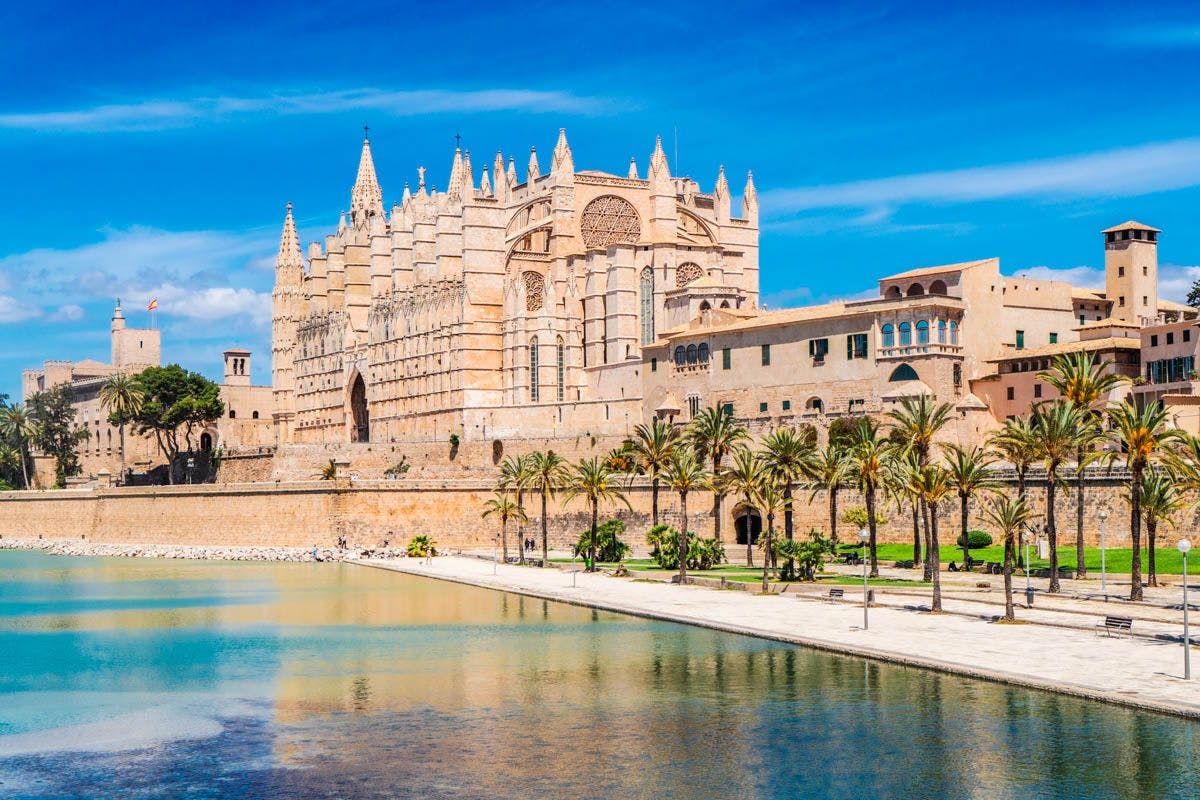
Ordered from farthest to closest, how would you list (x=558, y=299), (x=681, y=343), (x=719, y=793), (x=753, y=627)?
(x=558, y=299) → (x=681, y=343) → (x=753, y=627) → (x=719, y=793)

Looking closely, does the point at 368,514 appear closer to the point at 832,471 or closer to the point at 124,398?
the point at 832,471

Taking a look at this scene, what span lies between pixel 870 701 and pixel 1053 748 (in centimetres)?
541

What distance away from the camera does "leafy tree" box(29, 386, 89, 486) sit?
403 ft

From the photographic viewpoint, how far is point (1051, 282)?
73.5 meters

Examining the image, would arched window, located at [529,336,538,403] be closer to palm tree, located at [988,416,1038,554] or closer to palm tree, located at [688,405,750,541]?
palm tree, located at [688,405,750,541]

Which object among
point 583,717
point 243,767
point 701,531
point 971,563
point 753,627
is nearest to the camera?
point 243,767

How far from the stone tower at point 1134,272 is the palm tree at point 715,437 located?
68.9 feet

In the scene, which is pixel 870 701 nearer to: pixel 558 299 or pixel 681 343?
pixel 681 343

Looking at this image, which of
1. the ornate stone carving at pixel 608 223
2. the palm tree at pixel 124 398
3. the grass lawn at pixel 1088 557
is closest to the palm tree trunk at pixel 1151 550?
the grass lawn at pixel 1088 557

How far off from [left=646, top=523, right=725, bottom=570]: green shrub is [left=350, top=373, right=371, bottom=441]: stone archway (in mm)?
50852

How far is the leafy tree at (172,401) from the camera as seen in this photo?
105 meters

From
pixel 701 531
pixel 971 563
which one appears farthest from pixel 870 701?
pixel 701 531

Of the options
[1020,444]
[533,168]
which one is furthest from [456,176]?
[1020,444]

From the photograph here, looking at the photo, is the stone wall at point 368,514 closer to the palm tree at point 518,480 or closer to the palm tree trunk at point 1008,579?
the palm tree at point 518,480
